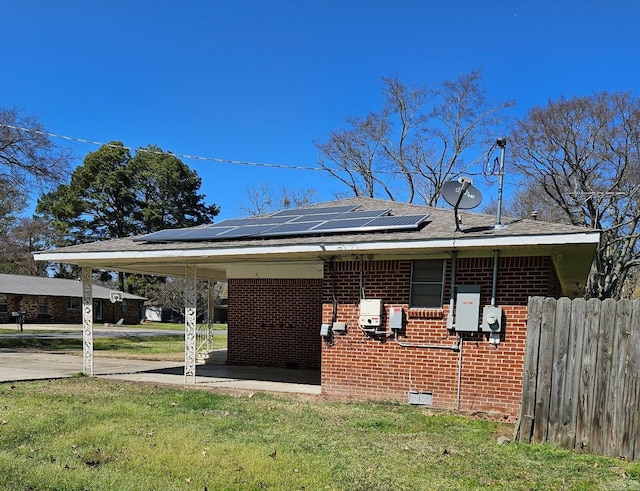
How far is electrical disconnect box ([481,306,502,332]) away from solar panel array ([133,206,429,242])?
1.77 metres

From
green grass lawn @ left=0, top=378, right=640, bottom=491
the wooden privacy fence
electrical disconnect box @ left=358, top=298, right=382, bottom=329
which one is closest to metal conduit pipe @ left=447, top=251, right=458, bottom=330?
electrical disconnect box @ left=358, top=298, right=382, bottom=329

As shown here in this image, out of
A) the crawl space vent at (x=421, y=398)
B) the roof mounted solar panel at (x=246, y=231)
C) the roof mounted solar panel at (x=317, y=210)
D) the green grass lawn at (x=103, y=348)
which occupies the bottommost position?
the green grass lawn at (x=103, y=348)

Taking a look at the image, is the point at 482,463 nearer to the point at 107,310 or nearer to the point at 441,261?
the point at 441,261

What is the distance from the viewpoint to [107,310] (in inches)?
1758

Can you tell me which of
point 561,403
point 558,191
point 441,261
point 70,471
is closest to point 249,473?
point 70,471

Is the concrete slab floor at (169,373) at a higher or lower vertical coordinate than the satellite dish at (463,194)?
lower

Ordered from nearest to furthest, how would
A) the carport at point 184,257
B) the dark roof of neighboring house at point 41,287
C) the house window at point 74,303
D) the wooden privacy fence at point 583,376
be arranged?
the wooden privacy fence at point 583,376, the carport at point 184,257, the dark roof of neighboring house at point 41,287, the house window at point 74,303

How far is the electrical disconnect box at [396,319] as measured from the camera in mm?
8727

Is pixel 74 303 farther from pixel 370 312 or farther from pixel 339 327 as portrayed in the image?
pixel 370 312

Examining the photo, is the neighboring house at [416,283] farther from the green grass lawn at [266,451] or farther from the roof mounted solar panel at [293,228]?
the green grass lawn at [266,451]

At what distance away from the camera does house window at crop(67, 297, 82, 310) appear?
41.8 metres

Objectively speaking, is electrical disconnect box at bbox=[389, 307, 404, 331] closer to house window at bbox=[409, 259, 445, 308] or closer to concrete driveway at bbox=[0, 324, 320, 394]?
house window at bbox=[409, 259, 445, 308]

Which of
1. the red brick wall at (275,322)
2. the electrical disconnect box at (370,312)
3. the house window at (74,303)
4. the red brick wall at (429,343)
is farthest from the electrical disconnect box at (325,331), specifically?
the house window at (74,303)

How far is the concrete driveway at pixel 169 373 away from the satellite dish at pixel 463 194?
452 cm
